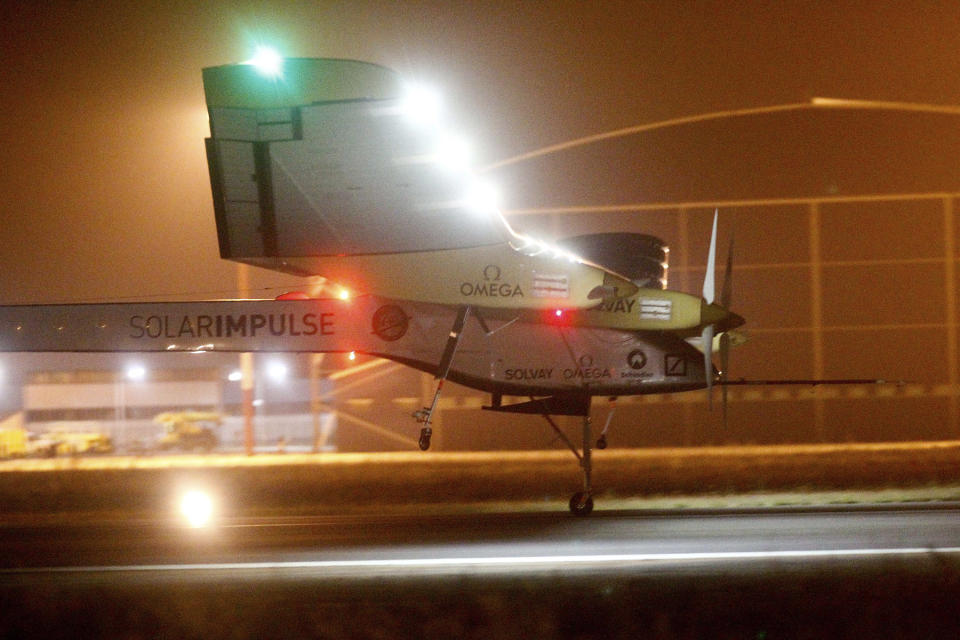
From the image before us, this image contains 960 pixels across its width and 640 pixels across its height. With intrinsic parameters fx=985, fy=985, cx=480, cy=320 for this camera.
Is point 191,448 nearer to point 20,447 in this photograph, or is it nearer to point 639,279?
point 20,447

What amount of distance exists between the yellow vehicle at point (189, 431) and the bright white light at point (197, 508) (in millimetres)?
8345

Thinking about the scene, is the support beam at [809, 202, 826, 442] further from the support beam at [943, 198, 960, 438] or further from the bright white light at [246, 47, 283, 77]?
the bright white light at [246, 47, 283, 77]

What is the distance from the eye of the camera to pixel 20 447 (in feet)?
85.9

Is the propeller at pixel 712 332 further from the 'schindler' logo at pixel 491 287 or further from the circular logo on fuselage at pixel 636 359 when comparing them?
the 'schindler' logo at pixel 491 287

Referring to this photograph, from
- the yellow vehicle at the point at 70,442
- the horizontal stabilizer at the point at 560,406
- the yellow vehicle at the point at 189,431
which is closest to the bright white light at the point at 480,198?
the horizontal stabilizer at the point at 560,406

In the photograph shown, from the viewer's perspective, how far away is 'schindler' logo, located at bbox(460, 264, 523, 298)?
41.2 ft

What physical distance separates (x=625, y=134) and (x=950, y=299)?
9.71m

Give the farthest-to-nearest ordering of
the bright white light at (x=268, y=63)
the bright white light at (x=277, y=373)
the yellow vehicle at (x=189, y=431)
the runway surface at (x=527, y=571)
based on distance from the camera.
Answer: the bright white light at (x=277, y=373), the yellow vehicle at (x=189, y=431), the bright white light at (x=268, y=63), the runway surface at (x=527, y=571)

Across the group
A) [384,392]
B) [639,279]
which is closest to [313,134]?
[639,279]

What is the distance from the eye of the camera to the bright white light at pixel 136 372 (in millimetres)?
27528

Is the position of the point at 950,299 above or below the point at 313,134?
below

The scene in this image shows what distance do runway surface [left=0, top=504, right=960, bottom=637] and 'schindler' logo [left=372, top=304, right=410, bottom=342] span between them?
2.39 meters

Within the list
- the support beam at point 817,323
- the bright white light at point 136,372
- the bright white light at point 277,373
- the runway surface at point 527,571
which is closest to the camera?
the runway surface at point 527,571

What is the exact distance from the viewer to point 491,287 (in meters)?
12.6
